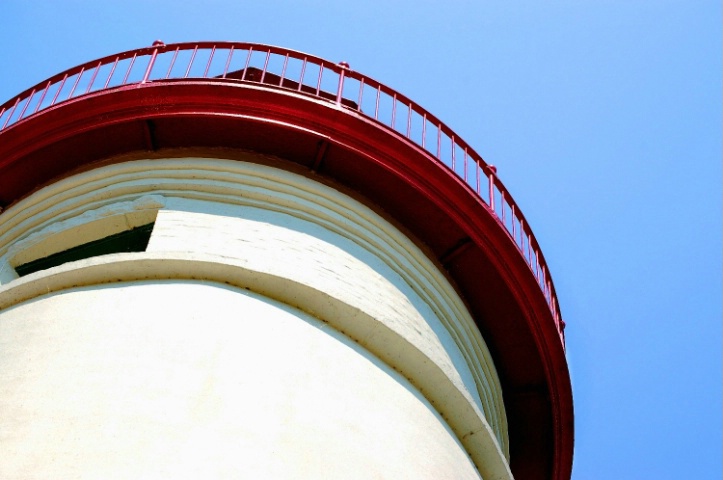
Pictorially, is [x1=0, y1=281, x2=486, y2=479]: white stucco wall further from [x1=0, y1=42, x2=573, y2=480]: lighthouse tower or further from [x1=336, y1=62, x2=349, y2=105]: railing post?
[x1=336, y1=62, x2=349, y2=105]: railing post

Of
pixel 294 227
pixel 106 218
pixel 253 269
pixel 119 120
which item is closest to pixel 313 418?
pixel 253 269

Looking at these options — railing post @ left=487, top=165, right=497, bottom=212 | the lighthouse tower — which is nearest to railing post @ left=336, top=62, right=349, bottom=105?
the lighthouse tower

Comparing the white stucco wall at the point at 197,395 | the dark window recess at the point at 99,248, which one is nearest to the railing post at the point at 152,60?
the dark window recess at the point at 99,248

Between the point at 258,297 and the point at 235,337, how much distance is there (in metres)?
0.48

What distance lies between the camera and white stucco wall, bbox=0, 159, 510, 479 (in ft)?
11.9

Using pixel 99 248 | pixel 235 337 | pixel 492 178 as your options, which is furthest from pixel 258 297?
pixel 492 178

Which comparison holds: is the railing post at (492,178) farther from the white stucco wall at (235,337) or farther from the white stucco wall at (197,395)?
the white stucco wall at (197,395)

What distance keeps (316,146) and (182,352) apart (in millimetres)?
2486

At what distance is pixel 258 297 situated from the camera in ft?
15.3

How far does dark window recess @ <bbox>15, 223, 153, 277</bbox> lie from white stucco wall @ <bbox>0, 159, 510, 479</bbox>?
0.29 ft

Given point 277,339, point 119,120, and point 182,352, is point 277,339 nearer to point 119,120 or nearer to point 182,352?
point 182,352

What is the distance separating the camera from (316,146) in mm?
6117

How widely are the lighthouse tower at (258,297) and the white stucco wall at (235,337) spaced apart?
0.04 feet

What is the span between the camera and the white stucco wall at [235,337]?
363 cm
